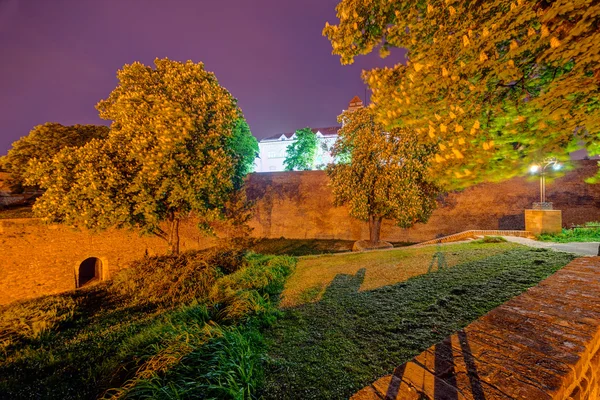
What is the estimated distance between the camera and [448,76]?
329 cm

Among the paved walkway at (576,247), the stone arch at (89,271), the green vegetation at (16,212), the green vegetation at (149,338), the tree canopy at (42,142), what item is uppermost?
the tree canopy at (42,142)

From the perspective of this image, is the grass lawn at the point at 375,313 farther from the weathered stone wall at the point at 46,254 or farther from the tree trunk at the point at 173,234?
the weathered stone wall at the point at 46,254

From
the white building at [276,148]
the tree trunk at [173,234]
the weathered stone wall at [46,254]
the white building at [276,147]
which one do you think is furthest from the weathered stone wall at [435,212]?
the white building at [276,148]

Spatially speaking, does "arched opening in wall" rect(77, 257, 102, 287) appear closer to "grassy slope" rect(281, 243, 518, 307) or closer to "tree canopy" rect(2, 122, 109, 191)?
"tree canopy" rect(2, 122, 109, 191)

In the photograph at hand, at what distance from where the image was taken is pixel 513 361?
5.64 feet

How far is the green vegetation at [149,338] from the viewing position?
8.55ft

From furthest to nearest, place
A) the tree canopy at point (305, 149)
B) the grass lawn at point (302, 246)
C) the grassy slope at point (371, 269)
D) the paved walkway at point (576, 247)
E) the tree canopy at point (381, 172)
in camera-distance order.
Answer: the tree canopy at point (305, 149) → the grass lawn at point (302, 246) → the tree canopy at point (381, 172) → the paved walkway at point (576, 247) → the grassy slope at point (371, 269)

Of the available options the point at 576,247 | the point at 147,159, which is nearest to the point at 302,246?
the point at 147,159

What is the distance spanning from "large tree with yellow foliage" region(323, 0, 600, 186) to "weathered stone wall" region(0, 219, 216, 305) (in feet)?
38.6

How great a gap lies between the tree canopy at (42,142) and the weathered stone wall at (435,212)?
13269 millimetres

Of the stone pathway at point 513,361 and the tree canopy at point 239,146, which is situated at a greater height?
the tree canopy at point 239,146

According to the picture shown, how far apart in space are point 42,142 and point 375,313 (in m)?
25.0

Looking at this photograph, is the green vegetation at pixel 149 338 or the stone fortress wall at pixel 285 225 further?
the stone fortress wall at pixel 285 225

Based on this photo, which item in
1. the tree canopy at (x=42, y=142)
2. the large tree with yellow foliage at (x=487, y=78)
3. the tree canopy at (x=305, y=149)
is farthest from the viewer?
the tree canopy at (x=305, y=149)
